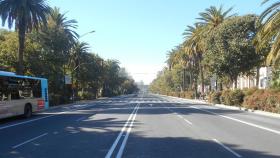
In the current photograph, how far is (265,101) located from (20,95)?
18776mm

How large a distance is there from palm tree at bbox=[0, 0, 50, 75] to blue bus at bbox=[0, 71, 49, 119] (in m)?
12.7

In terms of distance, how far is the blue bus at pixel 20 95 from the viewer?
25.0 metres

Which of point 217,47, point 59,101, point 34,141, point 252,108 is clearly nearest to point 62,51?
point 59,101

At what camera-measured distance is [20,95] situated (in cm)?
2734

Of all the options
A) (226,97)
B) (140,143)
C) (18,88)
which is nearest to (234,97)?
(226,97)

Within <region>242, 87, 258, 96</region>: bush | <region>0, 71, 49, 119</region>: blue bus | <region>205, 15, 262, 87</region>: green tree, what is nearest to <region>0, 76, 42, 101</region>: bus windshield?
<region>0, 71, 49, 119</region>: blue bus

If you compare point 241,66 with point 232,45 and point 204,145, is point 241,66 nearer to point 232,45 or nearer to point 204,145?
point 232,45

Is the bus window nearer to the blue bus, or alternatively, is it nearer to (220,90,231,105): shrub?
the blue bus

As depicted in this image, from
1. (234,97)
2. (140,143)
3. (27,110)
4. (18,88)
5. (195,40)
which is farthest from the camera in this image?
(195,40)

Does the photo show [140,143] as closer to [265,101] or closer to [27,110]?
[27,110]

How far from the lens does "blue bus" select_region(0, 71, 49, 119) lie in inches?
984

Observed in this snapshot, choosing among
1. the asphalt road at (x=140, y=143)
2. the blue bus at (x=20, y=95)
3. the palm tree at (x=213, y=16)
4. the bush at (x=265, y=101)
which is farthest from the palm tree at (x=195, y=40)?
the asphalt road at (x=140, y=143)

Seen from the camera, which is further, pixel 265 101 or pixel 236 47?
pixel 236 47

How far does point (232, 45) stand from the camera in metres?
48.4
